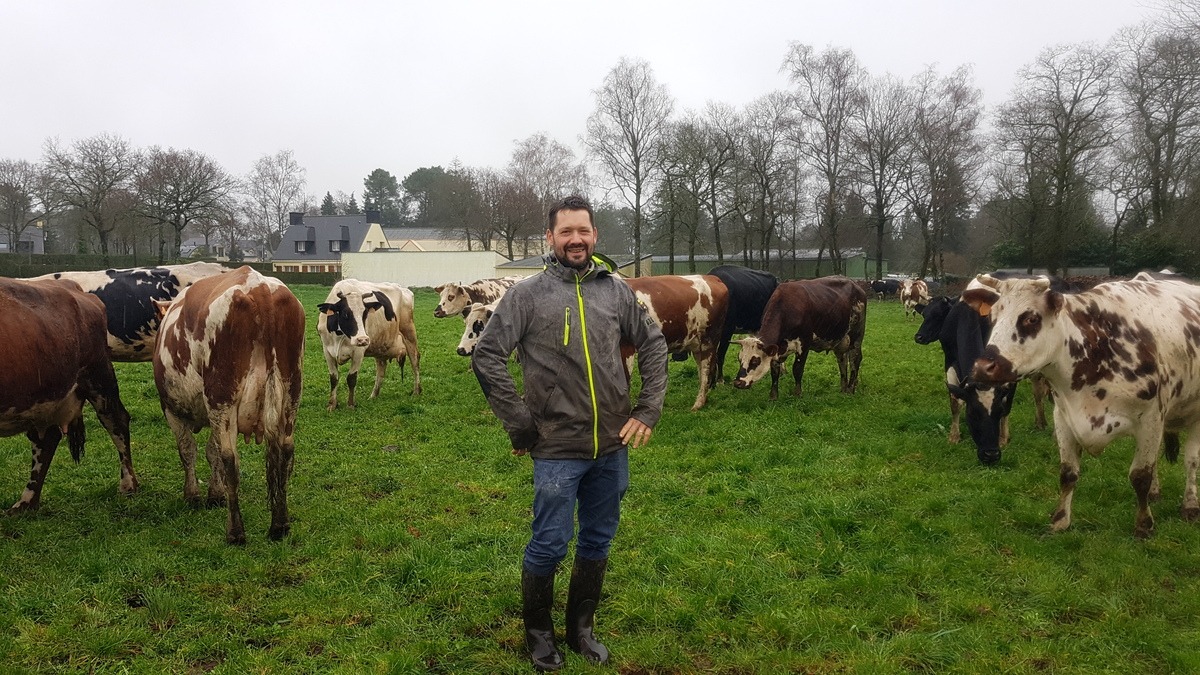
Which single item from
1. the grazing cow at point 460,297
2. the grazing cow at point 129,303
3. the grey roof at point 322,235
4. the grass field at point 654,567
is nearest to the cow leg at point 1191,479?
the grass field at point 654,567

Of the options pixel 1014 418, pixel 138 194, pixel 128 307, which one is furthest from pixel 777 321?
pixel 138 194

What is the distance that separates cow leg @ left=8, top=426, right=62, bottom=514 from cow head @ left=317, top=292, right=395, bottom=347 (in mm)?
3860

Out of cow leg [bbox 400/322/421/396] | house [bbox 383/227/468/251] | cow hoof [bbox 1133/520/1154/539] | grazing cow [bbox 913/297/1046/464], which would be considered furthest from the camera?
house [bbox 383/227/468/251]

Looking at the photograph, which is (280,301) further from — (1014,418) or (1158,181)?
(1158,181)

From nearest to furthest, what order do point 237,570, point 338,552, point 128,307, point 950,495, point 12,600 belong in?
point 12,600
point 237,570
point 338,552
point 950,495
point 128,307

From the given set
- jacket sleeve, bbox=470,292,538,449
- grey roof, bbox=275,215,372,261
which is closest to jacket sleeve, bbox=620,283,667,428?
jacket sleeve, bbox=470,292,538,449

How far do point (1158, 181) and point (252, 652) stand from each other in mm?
38786

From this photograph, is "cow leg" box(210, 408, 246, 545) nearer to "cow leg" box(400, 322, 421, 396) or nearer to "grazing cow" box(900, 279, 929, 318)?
"cow leg" box(400, 322, 421, 396)

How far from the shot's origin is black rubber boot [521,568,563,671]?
11.8 feet

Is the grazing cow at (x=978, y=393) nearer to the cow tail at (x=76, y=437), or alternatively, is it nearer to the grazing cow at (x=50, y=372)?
the grazing cow at (x=50, y=372)

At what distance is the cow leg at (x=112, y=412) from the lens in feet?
20.6

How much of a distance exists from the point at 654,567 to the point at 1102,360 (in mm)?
3496

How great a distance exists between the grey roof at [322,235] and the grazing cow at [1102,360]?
76001 mm

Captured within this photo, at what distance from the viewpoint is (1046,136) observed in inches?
1350
